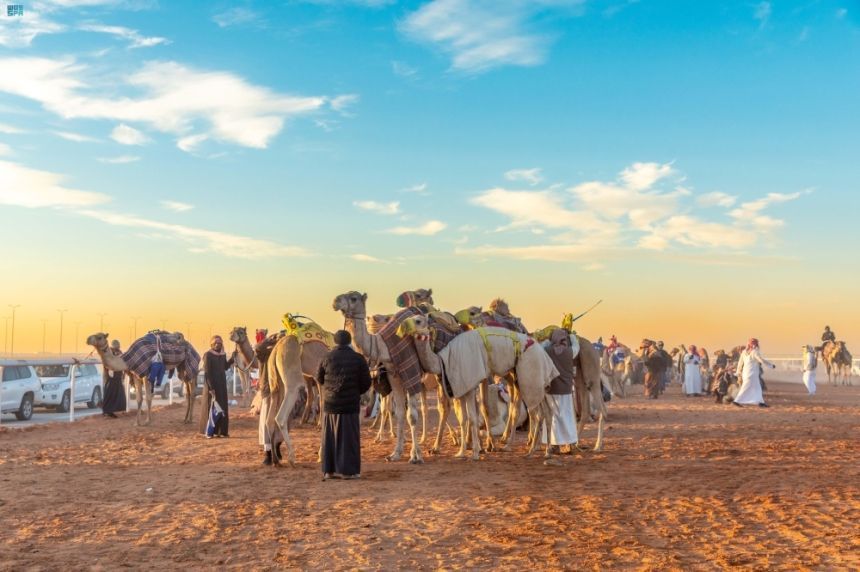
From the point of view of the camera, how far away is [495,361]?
13352 mm

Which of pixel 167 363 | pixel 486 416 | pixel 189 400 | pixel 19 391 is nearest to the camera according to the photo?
pixel 486 416

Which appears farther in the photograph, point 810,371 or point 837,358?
point 837,358

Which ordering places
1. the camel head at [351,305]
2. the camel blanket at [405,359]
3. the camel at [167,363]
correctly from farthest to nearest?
the camel at [167,363] → the camel blanket at [405,359] → the camel head at [351,305]

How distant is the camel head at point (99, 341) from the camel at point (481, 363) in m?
10.6

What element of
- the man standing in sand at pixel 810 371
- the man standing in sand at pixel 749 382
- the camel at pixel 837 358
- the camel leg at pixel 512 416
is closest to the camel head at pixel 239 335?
the camel leg at pixel 512 416

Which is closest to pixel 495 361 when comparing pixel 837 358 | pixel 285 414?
pixel 285 414

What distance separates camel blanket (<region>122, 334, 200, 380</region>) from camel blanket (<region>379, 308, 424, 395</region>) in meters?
9.33

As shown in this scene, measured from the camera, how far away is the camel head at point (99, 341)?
805 inches

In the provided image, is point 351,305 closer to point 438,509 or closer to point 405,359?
point 405,359

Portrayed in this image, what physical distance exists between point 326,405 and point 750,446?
834cm

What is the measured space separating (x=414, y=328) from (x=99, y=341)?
35.9 feet

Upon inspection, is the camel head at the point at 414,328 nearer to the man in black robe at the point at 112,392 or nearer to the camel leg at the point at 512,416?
the camel leg at the point at 512,416

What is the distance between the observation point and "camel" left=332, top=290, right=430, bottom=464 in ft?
40.1

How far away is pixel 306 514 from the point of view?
29.7 ft
